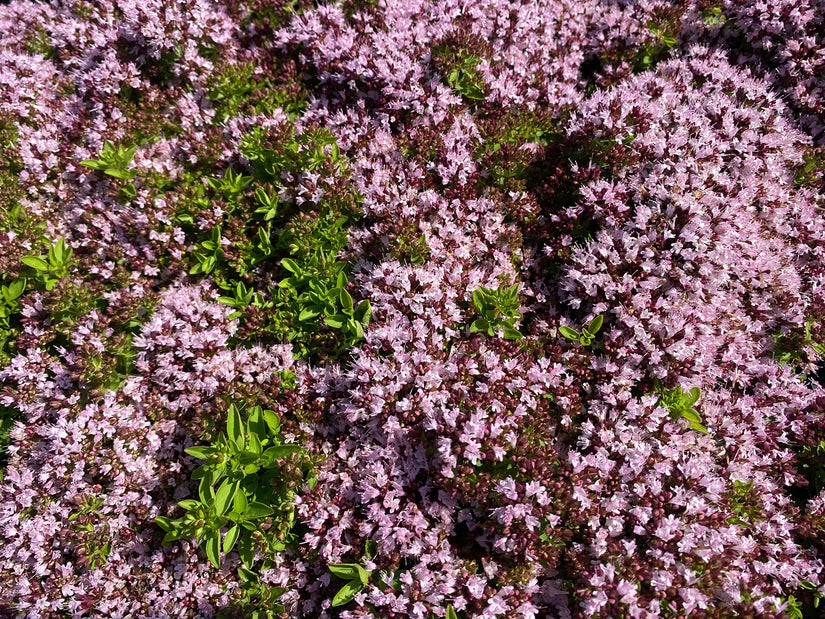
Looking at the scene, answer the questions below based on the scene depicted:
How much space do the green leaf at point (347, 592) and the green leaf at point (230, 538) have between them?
107 cm

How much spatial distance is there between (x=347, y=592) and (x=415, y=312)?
2.68 meters

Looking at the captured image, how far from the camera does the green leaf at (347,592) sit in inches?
181

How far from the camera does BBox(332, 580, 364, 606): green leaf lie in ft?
15.1

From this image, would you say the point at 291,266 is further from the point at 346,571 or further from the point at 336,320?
the point at 346,571

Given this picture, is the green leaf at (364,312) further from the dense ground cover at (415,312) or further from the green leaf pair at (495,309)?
the green leaf pair at (495,309)

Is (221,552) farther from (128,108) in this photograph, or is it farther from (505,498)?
(128,108)

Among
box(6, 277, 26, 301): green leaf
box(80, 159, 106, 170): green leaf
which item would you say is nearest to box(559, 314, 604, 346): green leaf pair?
box(80, 159, 106, 170): green leaf

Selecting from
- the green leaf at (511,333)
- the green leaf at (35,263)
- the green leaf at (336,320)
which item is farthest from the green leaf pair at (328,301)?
the green leaf at (35,263)

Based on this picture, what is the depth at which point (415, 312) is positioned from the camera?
5395mm

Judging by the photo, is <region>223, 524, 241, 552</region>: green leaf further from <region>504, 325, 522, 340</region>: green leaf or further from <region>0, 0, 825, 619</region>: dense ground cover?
<region>504, 325, 522, 340</region>: green leaf

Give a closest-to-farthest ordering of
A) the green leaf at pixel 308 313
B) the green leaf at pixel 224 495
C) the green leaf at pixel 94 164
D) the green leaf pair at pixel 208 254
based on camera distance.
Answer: the green leaf at pixel 224 495 < the green leaf at pixel 308 313 < the green leaf at pixel 94 164 < the green leaf pair at pixel 208 254

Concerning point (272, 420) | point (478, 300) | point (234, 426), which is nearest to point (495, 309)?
point (478, 300)

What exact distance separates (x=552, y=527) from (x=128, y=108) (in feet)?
22.7

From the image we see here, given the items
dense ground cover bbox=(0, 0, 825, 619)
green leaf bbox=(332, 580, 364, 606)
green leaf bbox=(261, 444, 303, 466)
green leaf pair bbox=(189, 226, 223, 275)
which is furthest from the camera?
green leaf pair bbox=(189, 226, 223, 275)
